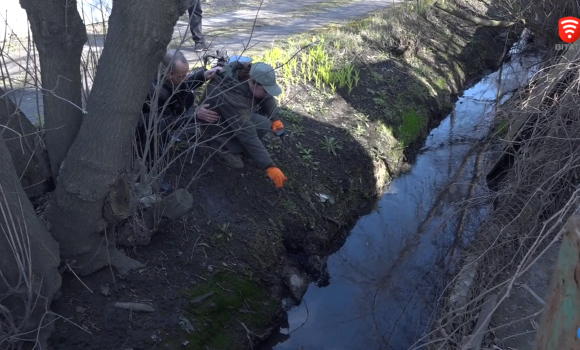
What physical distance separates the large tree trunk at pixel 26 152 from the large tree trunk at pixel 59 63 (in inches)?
4.9

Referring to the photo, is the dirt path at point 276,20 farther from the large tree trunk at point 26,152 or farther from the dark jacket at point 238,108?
the large tree trunk at point 26,152

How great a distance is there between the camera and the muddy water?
4180 millimetres

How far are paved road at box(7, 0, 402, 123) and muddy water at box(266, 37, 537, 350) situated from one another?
2.75 meters

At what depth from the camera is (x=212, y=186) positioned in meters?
4.41

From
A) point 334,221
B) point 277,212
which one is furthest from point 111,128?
point 334,221

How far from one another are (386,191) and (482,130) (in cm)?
209

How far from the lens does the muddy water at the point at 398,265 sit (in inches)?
165

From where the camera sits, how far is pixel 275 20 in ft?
31.0

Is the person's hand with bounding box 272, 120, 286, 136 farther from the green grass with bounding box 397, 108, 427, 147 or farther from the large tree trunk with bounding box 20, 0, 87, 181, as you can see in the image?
the green grass with bounding box 397, 108, 427, 147

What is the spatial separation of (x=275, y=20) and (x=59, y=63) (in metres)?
6.82

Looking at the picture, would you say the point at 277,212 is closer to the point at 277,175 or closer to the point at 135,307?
the point at 277,175

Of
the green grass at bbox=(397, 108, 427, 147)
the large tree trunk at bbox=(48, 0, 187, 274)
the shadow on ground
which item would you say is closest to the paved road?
the green grass at bbox=(397, 108, 427, 147)

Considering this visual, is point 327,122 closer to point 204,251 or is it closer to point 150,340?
point 204,251

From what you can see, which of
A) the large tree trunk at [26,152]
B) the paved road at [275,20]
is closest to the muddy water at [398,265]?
the large tree trunk at [26,152]
